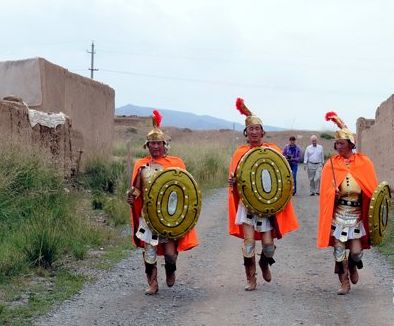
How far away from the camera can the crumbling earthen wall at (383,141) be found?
1564 cm

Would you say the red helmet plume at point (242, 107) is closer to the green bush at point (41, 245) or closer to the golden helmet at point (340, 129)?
the golden helmet at point (340, 129)

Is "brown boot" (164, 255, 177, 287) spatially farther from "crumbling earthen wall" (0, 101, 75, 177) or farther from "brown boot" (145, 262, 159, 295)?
"crumbling earthen wall" (0, 101, 75, 177)

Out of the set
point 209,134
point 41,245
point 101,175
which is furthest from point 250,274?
point 209,134

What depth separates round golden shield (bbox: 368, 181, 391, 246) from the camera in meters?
7.46

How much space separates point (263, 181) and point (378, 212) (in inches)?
48.5

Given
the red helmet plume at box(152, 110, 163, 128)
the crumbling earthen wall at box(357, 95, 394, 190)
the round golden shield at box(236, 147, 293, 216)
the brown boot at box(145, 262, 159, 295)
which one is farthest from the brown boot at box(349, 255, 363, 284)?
the crumbling earthen wall at box(357, 95, 394, 190)

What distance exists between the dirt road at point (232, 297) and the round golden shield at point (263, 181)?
900 millimetres

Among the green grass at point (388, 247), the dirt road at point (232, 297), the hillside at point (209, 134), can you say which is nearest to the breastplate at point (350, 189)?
the dirt road at point (232, 297)

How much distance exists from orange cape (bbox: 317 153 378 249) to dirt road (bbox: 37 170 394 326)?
1.91ft

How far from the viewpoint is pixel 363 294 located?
297 inches

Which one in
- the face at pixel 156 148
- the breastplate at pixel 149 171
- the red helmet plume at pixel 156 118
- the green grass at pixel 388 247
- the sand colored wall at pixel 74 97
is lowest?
the green grass at pixel 388 247

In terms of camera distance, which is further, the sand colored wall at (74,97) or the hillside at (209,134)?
the hillside at (209,134)

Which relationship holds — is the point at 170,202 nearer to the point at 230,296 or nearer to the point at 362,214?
the point at 230,296

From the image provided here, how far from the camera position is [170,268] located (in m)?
7.82
